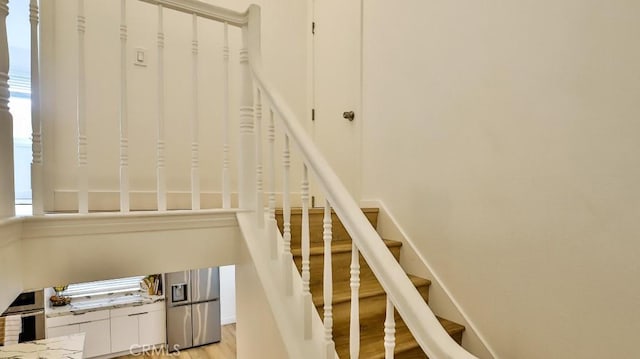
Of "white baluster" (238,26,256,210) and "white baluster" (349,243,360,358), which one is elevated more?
"white baluster" (238,26,256,210)

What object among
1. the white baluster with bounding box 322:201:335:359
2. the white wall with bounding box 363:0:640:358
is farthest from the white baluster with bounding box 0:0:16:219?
the white wall with bounding box 363:0:640:358

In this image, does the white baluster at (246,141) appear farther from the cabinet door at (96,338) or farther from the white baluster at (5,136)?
the cabinet door at (96,338)

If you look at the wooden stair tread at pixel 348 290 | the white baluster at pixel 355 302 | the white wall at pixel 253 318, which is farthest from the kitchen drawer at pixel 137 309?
the white baluster at pixel 355 302

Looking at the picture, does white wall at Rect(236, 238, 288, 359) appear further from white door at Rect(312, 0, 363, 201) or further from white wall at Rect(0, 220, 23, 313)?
white door at Rect(312, 0, 363, 201)

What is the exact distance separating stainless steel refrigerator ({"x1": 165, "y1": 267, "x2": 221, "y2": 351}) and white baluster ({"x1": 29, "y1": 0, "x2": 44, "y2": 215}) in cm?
368

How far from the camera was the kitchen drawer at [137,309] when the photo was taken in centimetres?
443

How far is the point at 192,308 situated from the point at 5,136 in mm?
4171

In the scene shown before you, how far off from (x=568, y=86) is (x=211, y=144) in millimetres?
2203

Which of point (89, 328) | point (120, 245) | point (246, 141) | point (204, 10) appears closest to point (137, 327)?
point (89, 328)

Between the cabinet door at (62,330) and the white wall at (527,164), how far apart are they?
165 inches

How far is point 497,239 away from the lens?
1.63 m

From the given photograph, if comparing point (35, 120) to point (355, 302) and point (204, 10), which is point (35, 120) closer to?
point (204, 10)

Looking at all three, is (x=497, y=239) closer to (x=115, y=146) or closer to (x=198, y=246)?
(x=198, y=246)
